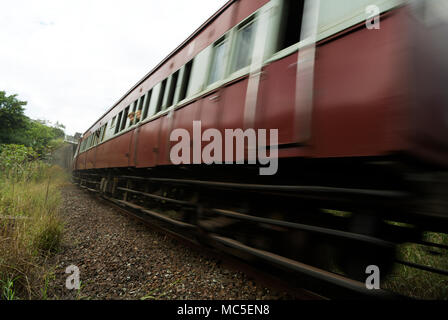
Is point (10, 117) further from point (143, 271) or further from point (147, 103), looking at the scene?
point (143, 271)

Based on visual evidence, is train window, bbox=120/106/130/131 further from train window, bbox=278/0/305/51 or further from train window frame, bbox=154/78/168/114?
train window, bbox=278/0/305/51

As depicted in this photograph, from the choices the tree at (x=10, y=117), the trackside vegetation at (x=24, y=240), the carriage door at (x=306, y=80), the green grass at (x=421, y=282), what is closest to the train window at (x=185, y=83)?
the carriage door at (x=306, y=80)

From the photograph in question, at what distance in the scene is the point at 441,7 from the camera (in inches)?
56.7

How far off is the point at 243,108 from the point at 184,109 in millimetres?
1366

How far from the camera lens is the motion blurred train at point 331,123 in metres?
1.26

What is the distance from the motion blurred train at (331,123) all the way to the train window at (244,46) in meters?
0.01

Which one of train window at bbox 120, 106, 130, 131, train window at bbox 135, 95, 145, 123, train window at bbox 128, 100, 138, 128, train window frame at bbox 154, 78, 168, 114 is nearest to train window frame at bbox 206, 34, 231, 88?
train window frame at bbox 154, 78, 168, 114

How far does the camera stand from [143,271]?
2.49 m

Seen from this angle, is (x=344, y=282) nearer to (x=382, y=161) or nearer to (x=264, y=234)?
(x=382, y=161)

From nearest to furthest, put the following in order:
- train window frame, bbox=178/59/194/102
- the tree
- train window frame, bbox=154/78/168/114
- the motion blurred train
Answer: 1. the motion blurred train
2. train window frame, bbox=178/59/194/102
3. train window frame, bbox=154/78/168/114
4. the tree

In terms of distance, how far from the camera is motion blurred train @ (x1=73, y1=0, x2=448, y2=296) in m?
1.26

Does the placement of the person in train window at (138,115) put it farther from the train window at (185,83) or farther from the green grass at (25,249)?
the green grass at (25,249)

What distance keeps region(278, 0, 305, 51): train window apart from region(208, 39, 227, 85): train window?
2.89 feet
